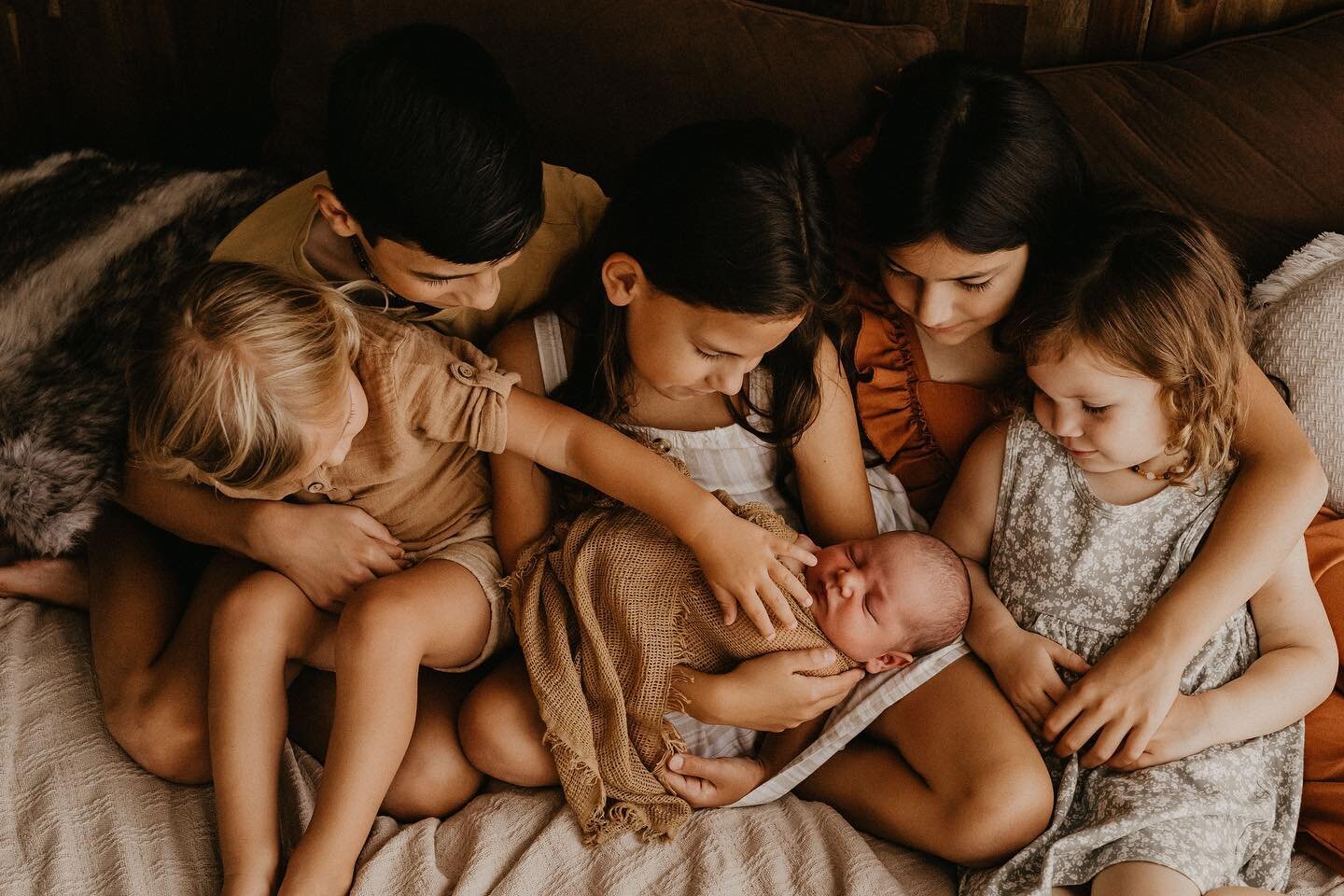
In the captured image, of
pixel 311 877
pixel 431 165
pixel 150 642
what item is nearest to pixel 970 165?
pixel 431 165

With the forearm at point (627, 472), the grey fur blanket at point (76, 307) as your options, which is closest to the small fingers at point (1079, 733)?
the forearm at point (627, 472)

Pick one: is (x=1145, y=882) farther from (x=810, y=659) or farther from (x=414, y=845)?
(x=414, y=845)

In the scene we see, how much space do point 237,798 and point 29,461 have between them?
54 cm

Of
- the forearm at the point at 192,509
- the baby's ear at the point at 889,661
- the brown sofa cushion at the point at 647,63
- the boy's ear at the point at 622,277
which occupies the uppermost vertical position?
the brown sofa cushion at the point at 647,63

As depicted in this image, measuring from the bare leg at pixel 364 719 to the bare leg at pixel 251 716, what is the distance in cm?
6

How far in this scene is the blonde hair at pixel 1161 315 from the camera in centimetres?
120

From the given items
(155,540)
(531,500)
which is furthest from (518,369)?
(155,540)

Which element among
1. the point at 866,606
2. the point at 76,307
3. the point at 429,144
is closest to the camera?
the point at 429,144

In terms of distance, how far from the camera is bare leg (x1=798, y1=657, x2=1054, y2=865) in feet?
3.90

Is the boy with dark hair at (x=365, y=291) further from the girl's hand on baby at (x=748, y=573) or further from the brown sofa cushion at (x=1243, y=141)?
the brown sofa cushion at (x=1243, y=141)

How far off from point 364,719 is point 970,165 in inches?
36.5

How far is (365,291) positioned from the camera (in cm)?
134

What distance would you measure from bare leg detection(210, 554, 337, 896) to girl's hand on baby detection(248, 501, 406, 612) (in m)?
0.02

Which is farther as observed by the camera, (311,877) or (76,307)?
(76,307)
